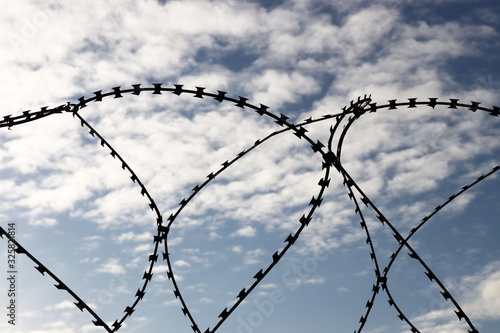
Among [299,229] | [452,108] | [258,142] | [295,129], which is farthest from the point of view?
[452,108]

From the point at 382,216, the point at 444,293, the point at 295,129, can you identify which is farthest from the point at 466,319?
the point at 295,129

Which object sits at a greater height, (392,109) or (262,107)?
(392,109)

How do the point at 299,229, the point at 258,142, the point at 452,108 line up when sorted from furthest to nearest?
the point at 452,108
the point at 258,142
the point at 299,229

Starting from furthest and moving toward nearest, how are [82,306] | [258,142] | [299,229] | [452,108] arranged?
[452,108]
[258,142]
[299,229]
[82,306]

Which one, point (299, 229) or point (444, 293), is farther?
point (444, 293)

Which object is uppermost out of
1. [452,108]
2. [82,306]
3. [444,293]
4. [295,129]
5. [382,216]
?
[452,108]

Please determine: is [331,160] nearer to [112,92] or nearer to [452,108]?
[452,108]

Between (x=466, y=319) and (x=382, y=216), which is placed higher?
(x=382, y=216)

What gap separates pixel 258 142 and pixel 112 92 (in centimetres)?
248

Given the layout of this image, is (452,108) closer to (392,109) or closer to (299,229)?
(392,109)

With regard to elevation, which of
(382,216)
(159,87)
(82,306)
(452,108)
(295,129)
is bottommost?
(82,306)

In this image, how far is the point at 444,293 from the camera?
9.61 m

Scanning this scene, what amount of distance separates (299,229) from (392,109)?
3050 mm

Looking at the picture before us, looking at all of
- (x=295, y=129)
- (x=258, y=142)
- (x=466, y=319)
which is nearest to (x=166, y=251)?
A: (x=258, y=142)
